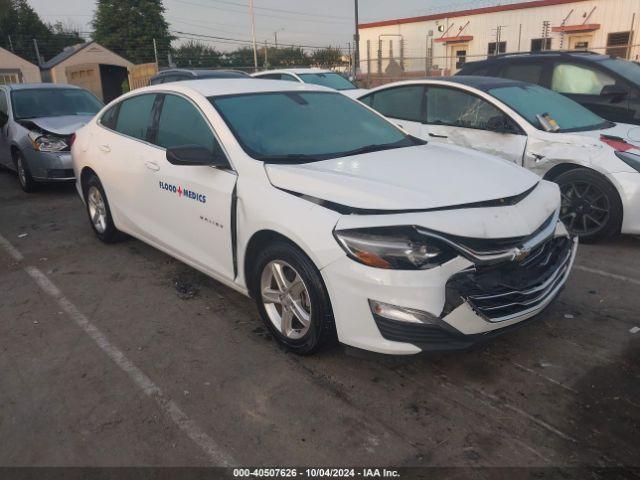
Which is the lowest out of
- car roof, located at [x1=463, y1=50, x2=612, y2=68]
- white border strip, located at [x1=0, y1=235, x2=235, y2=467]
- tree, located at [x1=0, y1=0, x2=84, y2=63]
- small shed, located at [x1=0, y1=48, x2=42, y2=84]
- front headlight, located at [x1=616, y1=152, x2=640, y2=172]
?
white border strip, located at [x1=0, y1=235, x2=235, y2=467]

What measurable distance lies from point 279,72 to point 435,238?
36.4ft

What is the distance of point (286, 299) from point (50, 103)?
24.0 ft

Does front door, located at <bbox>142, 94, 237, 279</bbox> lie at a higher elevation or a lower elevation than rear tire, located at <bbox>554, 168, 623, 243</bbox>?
higher

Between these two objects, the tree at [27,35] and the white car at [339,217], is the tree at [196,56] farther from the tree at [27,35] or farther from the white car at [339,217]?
the white car at [339,217]

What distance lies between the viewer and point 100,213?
5527 mm

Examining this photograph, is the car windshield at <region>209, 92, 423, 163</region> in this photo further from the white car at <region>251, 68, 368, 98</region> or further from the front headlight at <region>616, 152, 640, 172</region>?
the white car at <region>251, 68, 368, 98</region>

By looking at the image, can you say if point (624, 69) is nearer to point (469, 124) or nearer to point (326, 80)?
point (469, 124)

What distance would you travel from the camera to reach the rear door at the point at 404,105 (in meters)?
6.59

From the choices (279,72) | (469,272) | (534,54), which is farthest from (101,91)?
(469,272)

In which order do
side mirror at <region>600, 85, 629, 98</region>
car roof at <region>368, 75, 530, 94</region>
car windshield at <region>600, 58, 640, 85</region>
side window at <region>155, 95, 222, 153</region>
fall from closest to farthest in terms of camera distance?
side window at <region>155, 95, 222, 153</region> < car roof at <region>368, 75, 530, 94</region> < side mirror at <region>600, 85, 629, 98</region> < car windshield at <region>600, 58, 640, 85</region>

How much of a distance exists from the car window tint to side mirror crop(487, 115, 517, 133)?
7.83 ft

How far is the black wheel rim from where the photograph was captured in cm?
518

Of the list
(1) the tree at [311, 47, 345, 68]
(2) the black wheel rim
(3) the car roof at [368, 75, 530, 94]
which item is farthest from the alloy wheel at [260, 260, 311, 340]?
(1) the tree at [311, 47, 345, 68]

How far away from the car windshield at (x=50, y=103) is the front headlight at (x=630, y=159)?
7.60m
